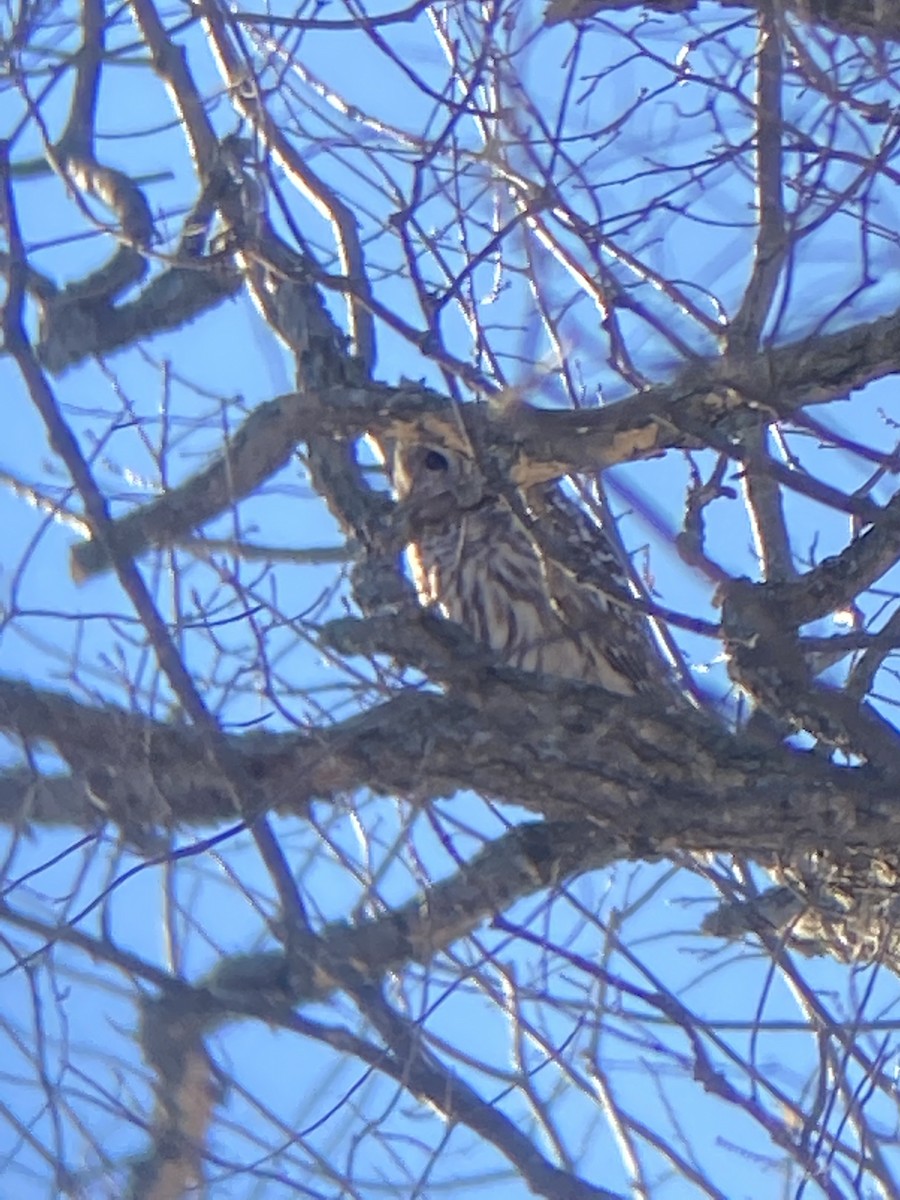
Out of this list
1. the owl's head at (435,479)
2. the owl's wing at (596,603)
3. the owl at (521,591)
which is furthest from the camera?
the owl at (521,591)

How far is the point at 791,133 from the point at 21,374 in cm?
136

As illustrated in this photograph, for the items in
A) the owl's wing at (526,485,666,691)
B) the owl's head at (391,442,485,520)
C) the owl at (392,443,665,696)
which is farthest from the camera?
the owl at (392,443,665,696)

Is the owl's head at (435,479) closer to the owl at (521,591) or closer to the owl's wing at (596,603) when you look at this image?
the owl at (521,591)

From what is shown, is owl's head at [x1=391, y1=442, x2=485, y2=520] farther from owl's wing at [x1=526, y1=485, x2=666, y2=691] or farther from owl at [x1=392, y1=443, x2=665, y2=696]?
owl's wing at [x1=526, y1=485, x2=666, y2=691]

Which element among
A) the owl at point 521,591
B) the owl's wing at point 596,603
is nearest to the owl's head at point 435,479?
the owl at point 521,591

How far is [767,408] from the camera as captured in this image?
3.13m

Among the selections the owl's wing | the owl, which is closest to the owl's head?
the owl

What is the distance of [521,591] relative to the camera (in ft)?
16.4

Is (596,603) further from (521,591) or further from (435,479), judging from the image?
(435,479)

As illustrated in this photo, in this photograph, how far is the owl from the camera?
4324mm

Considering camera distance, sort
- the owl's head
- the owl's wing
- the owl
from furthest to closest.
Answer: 1. the owl
2. the owl's wing
3. the owl's head

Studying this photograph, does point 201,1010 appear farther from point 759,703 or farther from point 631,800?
point 759,703

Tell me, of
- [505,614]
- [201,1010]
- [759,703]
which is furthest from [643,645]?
[201,1010]

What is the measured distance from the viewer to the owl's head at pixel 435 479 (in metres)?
3.51
